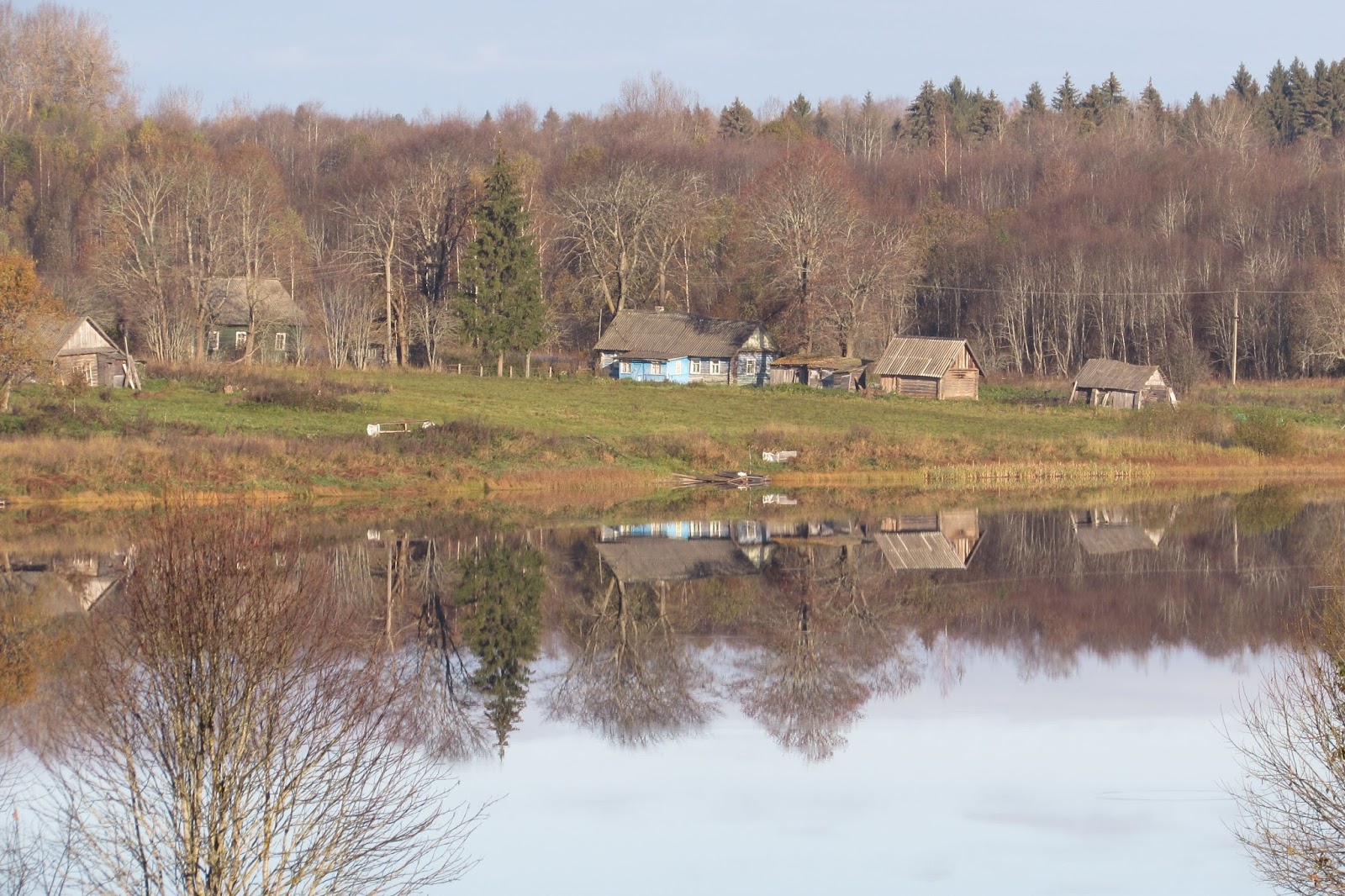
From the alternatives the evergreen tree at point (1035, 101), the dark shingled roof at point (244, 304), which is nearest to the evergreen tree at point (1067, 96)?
the evergreen tree at point (1035, 101)

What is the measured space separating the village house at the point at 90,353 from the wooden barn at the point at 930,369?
34636mm

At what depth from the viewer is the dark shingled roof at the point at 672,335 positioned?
8019 centimetres

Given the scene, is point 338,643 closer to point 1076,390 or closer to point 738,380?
point 1076,390

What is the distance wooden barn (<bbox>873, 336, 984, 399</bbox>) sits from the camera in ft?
239

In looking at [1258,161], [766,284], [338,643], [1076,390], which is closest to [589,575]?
[338,643]

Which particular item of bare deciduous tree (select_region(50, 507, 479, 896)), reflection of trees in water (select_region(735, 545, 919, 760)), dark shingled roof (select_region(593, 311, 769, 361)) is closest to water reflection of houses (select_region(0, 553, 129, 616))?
reflection of trees in water (select_region(735, 545, 919, 760))

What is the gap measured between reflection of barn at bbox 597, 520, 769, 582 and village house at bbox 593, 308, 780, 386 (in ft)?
125

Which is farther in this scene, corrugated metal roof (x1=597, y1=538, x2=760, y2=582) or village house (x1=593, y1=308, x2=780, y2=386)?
village house (x1=593, y1=308, x2=780, y2=386)

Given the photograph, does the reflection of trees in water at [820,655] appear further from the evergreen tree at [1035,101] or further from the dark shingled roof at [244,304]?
the evergreen tree at [1035,101]

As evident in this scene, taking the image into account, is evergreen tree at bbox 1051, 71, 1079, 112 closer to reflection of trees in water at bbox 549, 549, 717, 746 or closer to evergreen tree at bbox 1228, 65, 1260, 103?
evergreen tree at bbox 1228, 65, 1260, 103

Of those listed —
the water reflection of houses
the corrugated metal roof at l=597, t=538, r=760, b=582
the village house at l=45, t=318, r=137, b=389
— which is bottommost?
the corrugated metal roof at l=597, t=538, r=760, b=582

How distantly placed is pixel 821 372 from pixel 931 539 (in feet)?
126

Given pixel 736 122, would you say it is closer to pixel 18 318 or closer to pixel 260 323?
pixel 260 323

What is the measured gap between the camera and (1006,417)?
64.4 meters
